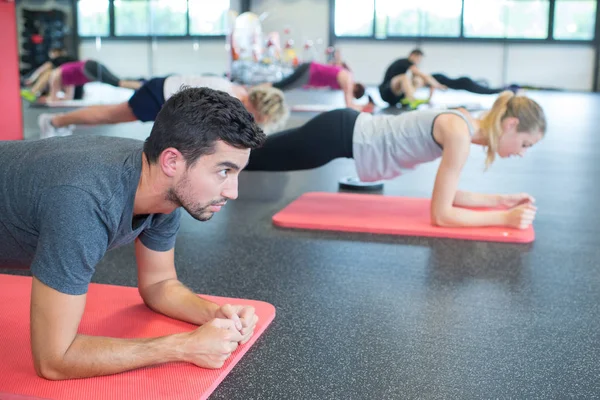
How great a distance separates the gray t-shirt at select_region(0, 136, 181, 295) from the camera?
4.57 feet

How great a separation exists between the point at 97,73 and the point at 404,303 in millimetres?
6453

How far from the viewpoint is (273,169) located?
3.61m

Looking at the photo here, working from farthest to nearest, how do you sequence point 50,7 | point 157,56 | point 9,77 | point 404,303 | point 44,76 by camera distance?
1. point 157,56
2. point 44,76
3. point 50,7
4. point 9,77
5. point 404,303

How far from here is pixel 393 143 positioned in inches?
127

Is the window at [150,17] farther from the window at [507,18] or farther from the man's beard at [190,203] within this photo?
the man's beard at [190,203]

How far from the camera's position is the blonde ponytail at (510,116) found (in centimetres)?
291

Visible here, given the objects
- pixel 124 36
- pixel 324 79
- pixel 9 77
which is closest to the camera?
pixel 9 77

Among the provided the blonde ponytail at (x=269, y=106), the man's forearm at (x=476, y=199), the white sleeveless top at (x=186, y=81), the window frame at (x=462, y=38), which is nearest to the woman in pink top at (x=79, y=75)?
the white sleeveless top at (x=186, y=81)

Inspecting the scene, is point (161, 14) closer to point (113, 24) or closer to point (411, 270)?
point (113, 24)

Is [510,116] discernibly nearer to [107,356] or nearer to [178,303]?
[178,303]

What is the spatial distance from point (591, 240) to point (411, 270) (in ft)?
3.35

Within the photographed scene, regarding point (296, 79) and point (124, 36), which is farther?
point (124, 36)

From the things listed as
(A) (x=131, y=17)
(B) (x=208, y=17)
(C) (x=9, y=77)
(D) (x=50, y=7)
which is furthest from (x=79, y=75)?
(C) (x=9, y=77)

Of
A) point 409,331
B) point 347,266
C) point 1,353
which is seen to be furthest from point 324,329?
point 1,353
